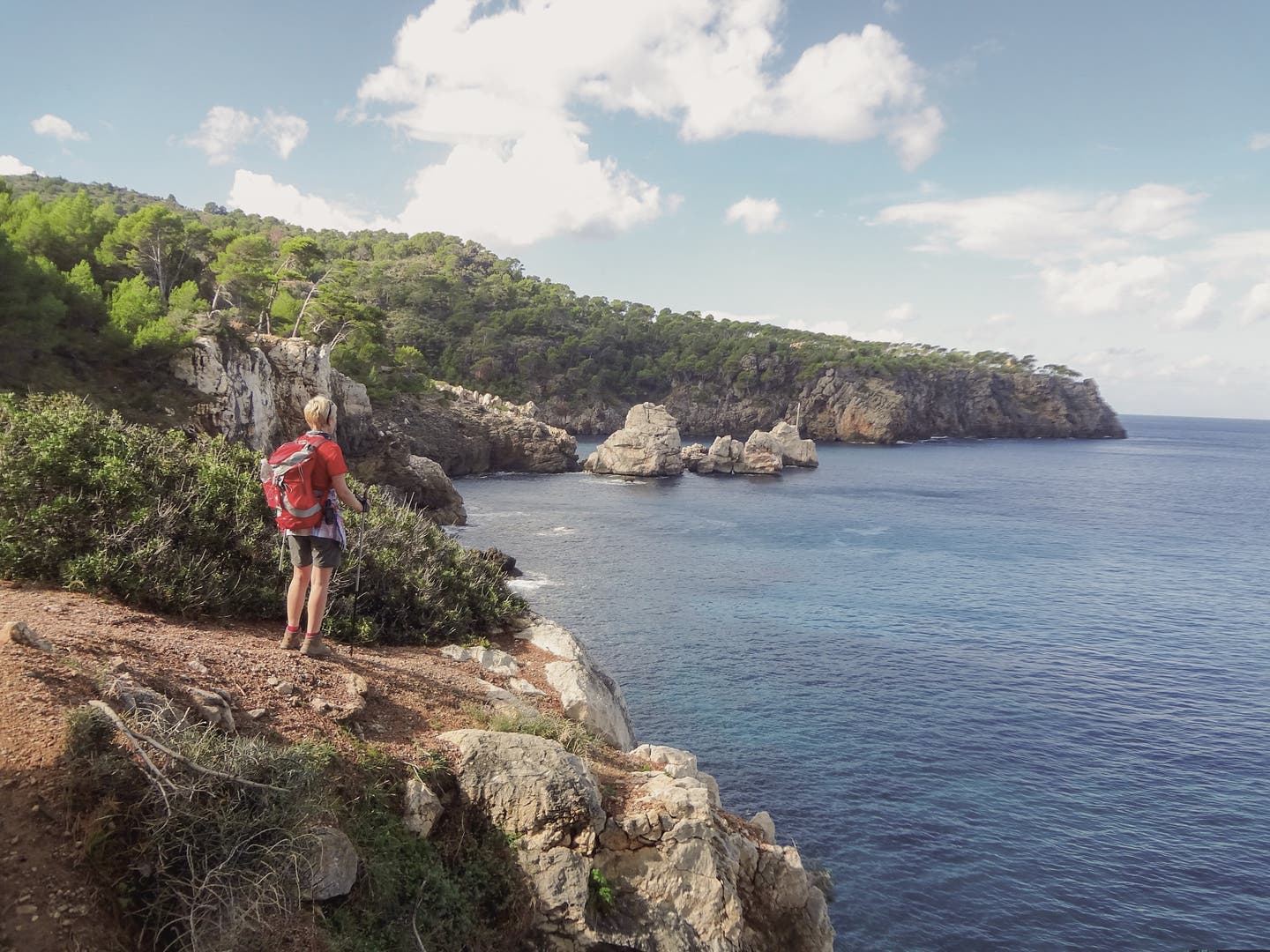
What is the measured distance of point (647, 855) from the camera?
26.4ft

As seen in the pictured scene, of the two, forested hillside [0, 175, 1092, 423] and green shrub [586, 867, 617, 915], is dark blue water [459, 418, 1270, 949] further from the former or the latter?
forested hillside [0, 175, 1092, 423]

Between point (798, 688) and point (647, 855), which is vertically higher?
point (647, 855)

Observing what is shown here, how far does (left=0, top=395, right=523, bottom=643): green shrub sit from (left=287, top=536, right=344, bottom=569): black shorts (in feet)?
2.27

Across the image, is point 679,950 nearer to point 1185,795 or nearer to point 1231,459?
point 1185,795

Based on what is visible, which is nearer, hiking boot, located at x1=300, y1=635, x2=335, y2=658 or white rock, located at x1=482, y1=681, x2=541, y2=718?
hiking boot, located at x1=300, y1=635, x2=335, y2=658

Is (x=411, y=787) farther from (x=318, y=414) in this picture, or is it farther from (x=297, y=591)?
(x=318, y=414)

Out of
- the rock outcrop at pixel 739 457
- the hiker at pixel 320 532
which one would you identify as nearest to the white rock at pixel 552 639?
the hiker at pixel 320 532

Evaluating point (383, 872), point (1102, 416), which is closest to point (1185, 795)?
point (383, 872)

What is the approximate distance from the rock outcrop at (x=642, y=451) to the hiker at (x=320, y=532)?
69030 mm

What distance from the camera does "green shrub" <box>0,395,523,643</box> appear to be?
888 centimetres

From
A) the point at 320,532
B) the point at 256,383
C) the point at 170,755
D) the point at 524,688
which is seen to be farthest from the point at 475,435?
the point at 170,755

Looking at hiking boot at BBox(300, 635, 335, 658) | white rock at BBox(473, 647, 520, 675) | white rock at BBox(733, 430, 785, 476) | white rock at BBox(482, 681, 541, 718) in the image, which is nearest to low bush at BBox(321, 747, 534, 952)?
white rock at BBox(482, 681, 541, 718)

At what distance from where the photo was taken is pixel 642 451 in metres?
78.0

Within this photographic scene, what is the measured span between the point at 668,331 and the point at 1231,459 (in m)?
97.3
